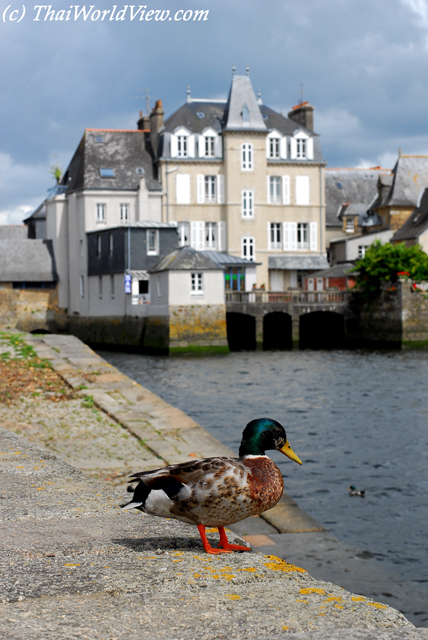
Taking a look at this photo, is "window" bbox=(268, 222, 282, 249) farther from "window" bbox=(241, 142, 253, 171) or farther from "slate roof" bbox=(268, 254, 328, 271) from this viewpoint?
"window" bbox=(241, 142, 253, 171)

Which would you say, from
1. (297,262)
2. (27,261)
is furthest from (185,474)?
(27,261)

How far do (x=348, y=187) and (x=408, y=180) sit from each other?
7.48 m

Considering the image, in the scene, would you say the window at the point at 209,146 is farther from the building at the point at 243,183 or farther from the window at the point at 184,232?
the window at the point at 184,232

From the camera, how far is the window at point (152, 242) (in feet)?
169

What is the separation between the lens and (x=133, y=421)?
12.2m

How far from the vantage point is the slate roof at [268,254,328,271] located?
6091 centimetres

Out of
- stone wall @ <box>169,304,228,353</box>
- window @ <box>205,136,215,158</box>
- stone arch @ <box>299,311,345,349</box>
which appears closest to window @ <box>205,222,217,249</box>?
window @ <box>205,136,215,158</box>

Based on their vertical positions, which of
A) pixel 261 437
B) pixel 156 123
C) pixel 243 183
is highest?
pixel 156 123

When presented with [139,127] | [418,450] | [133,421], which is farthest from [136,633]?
[139,127]

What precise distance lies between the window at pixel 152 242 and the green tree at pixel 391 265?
14.2 metres

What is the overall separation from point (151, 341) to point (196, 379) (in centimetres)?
1464

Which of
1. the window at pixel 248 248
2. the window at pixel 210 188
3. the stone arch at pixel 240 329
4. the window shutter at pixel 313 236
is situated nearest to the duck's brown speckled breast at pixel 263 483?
the stone arch at pixel 240 329

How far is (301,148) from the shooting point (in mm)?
62531

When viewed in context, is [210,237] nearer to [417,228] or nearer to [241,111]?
[241,111]
